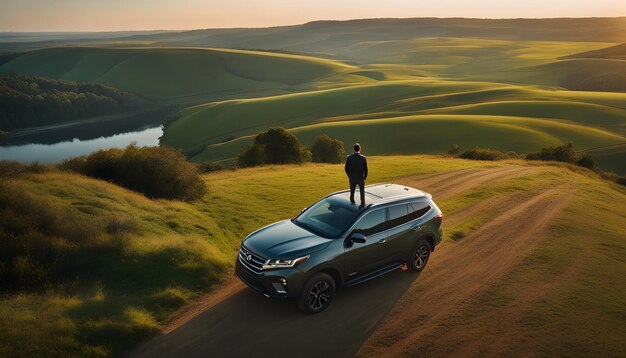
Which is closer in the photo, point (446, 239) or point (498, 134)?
point (446, 239)

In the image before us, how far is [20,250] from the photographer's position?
11164 millimetres

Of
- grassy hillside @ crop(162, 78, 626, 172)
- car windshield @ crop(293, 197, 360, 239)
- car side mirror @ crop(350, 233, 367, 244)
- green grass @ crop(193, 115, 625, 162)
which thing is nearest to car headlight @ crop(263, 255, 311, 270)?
car windshield @ crop(293, 197, 360, 239)

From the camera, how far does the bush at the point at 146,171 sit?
18.8m

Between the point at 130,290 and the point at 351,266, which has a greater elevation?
the point at 351,266

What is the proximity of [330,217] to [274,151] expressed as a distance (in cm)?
2841

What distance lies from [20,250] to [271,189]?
42.2 feet

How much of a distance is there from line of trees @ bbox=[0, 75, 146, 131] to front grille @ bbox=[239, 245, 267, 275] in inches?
4783

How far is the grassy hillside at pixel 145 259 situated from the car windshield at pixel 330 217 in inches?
125

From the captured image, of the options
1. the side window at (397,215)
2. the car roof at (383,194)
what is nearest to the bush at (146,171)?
the car roof at (383,194)

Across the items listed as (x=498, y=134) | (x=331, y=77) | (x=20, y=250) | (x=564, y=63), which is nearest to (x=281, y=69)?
(x=331, y=77)

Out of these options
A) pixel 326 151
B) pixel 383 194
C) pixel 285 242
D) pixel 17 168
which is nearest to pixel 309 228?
pixel 285 242

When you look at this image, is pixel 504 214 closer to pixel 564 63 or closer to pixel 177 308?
pixel 177 308

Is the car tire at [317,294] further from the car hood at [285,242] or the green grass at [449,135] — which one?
the green grass at [449,135]

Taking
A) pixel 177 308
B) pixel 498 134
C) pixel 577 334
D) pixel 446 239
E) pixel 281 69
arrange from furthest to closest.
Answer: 1. pixel 281 69
2. pixel 498 134
3. pixel 446 239
4. pixel 177 308
5. pixel 577 334
